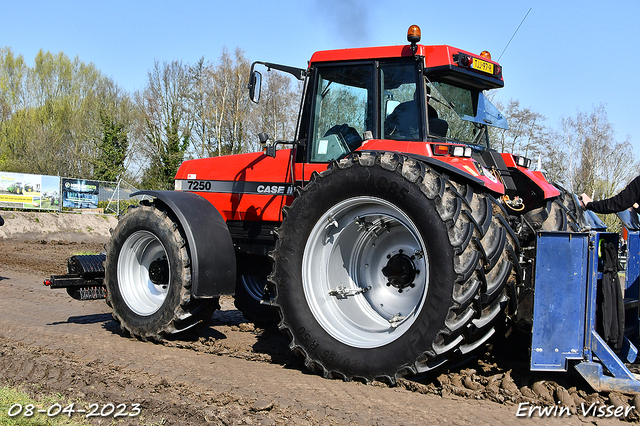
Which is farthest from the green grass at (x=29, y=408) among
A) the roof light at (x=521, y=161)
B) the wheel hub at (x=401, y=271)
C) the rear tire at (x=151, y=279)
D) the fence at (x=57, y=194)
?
the fence at (x=57, y=194)

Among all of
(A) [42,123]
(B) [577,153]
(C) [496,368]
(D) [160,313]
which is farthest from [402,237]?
(A) [42,123]

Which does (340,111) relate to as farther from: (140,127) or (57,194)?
(140,127)

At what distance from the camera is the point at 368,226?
458 centimetres

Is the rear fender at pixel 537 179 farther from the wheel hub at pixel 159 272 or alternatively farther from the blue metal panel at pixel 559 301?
the wheel hub at pixel 159 272

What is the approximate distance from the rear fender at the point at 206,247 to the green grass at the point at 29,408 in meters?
1.66

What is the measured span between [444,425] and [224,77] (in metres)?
31.9

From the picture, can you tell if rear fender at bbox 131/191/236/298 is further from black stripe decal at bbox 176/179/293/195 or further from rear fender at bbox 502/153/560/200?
rear fender at bbox 502/153/560/200

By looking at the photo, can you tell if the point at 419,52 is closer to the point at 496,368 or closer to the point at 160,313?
the point at 496,368

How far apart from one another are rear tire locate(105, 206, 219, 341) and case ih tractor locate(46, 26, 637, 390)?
0.05 ft

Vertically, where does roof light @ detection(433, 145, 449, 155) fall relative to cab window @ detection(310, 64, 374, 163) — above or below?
below

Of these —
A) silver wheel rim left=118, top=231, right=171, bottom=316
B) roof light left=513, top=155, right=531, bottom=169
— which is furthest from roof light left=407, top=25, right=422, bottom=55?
silver wheel rim left=118, top=231, right=171, bottom=316

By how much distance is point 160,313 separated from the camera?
5.38 metres

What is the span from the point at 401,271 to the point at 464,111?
1.66m

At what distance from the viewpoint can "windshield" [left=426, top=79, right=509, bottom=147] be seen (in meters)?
4.79
